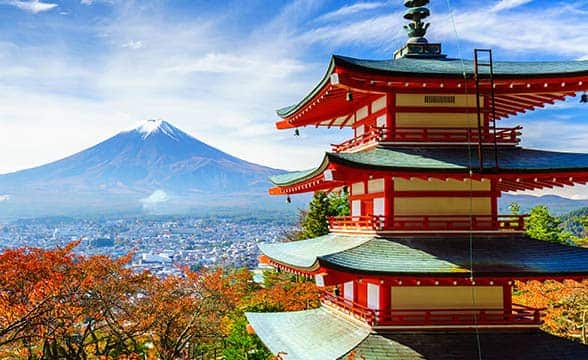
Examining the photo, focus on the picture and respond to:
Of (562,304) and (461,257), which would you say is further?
(562,304)

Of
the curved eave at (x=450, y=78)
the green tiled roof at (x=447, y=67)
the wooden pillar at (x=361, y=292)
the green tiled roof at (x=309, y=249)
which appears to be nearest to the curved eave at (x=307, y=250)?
the green tiled roof at (x=309, y=249)

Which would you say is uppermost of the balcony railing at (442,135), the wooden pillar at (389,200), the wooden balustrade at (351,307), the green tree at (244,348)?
the balcony railing at (442,135)

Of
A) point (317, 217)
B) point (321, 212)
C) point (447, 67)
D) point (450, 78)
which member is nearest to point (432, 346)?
point (450, 78)

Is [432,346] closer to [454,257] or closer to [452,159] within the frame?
[454,257]

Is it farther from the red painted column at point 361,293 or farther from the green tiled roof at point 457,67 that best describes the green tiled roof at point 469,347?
the green tiled roof at point 457,67

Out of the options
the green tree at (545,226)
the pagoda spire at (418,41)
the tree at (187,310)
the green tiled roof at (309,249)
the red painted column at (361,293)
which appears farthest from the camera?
the green tree at (545,226)

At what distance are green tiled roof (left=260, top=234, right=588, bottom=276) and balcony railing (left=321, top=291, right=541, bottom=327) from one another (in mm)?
1104

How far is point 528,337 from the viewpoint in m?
10.7

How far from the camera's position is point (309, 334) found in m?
12.3

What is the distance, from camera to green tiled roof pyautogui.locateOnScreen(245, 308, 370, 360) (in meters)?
10.8

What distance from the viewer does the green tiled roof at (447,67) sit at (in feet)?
34.4

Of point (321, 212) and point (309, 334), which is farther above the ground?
point (321, 212)

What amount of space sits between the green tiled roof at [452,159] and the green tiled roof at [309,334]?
3.22 m

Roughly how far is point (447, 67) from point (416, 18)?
2.33 meters
